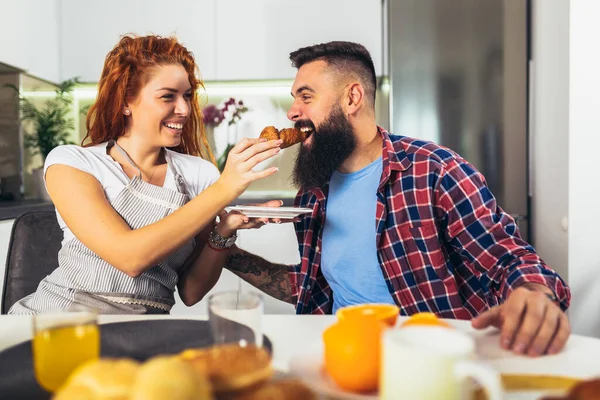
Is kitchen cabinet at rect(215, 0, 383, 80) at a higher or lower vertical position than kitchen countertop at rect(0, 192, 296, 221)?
higher

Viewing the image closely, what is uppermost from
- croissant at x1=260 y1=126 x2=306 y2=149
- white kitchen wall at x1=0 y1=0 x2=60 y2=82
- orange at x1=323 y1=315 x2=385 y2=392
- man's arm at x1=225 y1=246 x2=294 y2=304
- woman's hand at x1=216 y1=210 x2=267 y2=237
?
white kitchen wall at x1=0 y1=0 x2=60 y2=82

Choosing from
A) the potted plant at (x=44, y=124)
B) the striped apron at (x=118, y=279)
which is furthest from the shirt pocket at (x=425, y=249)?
the potted plant at (x=44, y=124)

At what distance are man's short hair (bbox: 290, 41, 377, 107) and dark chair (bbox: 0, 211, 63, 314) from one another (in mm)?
972

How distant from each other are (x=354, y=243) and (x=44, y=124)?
252 cm

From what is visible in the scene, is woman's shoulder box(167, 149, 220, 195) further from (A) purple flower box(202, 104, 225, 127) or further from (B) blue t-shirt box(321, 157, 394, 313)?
(A) purple flower box(202, 104, 225, 127)

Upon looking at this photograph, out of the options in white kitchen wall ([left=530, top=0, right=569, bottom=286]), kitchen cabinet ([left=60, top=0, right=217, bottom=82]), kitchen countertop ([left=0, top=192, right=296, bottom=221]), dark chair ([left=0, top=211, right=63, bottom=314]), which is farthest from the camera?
kitchen cabinet ([left=60, top=0, right=217, bottom=82])

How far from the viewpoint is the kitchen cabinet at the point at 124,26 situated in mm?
3422

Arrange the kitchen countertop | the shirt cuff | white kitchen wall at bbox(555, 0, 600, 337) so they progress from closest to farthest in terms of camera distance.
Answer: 1. the shirt cuff
2. white kitchen wall at bbox(555, 0, 600, 337)
3. the kitchen countertop

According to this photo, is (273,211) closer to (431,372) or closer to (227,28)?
(431,372)

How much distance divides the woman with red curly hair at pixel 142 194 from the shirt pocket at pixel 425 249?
16.8 inches

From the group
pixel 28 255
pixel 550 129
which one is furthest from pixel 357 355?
pixel 550 129

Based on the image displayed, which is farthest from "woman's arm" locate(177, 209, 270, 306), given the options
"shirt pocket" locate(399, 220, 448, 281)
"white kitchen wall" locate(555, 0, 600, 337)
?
"white kitchen wall" locate(555, 0, 600, 337)

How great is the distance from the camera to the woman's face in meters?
1.68

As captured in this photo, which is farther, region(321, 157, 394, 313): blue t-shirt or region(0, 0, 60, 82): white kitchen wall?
region(0, 0, 60, 82): white kitchen wall
